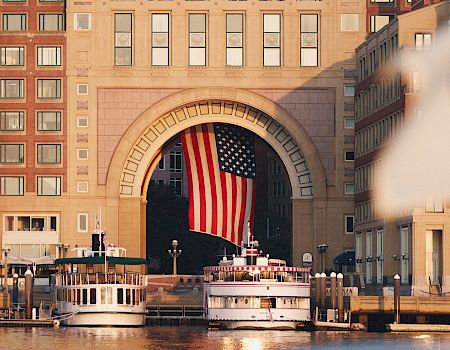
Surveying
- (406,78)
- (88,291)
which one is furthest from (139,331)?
(406,78)

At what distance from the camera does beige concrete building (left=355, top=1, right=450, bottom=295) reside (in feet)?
455

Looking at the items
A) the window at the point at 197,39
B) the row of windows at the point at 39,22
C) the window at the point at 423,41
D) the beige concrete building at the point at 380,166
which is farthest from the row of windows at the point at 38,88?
the window at the point at 423,41

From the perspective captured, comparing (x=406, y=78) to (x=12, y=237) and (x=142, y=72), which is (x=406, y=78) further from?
(x=12, y=237)

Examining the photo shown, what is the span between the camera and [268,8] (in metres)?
165

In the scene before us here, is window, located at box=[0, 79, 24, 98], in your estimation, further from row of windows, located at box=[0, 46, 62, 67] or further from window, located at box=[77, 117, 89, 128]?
window, located at box=[77, 117, 89, 128]

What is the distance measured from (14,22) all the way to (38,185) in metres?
14.7

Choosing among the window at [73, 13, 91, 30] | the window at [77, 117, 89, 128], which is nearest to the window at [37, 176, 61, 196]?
the window at [77, 117, 89, 128]

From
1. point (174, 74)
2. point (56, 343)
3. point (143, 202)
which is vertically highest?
point (174, 74)

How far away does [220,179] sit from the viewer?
170 meters

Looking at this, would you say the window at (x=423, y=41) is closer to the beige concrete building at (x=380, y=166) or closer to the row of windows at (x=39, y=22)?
the beige concrete building at (x=380, y=166)

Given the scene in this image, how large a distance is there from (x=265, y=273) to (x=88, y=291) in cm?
1319

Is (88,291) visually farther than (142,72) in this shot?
No

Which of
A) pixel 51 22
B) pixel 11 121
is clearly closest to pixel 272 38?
pixel 51 22

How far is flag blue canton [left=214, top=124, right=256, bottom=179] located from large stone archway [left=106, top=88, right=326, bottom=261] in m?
3.55
